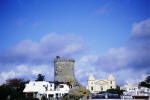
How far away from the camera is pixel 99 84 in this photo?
13275cm

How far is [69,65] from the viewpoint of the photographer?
318 ft

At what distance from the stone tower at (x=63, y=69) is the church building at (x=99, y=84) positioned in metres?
38.2

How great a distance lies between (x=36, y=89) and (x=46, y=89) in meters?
2.65

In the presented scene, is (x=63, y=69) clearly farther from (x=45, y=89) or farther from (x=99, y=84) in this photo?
(x=99, y=84)

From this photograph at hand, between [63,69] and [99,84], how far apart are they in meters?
41.3

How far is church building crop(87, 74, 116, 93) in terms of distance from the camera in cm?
13188

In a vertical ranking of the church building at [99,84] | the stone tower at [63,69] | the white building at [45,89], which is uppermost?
the stone tower at [63,69]

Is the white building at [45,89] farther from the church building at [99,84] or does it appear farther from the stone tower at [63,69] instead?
the church building at [99,84]

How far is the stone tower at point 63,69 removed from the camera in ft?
311

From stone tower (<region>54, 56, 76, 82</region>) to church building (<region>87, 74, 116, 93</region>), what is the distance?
3820 cm

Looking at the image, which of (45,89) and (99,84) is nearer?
(45,89)

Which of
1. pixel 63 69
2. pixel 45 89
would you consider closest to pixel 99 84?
pixel 63 69

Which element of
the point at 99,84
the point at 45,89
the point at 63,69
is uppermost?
the point at 63,69

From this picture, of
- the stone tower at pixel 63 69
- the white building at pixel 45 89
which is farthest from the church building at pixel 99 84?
the white building at pixel 45 89
